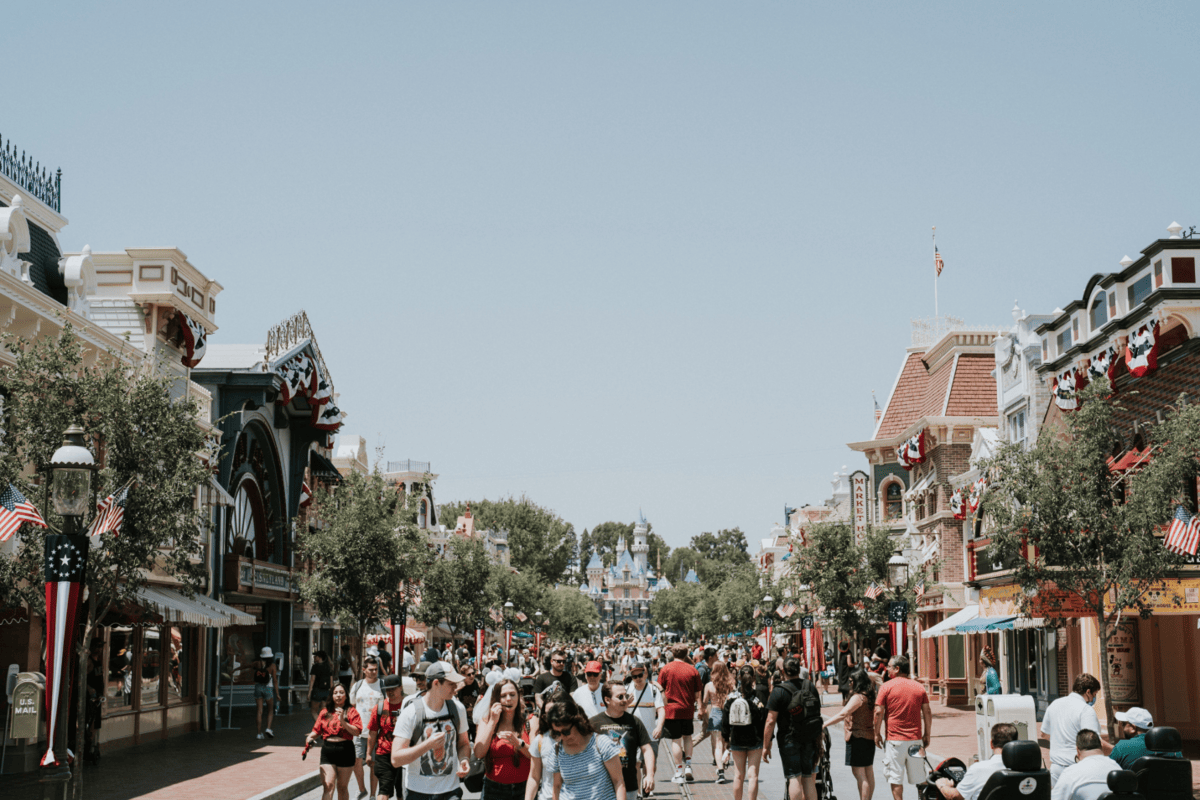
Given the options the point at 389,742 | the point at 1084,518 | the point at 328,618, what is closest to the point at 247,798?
the point at 389,742

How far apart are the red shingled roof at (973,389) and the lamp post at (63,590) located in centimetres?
3397

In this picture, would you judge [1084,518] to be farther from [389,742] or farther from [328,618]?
[328,618]

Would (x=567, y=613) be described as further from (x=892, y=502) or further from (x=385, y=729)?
(x=385, y=729)

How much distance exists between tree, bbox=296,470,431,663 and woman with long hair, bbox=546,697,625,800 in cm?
2390

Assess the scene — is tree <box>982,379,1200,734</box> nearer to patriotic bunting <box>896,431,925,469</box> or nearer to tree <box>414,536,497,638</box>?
patriotic bunting <box>896,431,925,469</box>

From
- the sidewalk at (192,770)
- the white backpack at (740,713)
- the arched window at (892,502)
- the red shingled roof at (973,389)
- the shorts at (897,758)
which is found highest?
the red shingled roof at (973,389)

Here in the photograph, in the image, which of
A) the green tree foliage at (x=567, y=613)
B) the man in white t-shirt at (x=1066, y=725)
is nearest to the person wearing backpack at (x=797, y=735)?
the man in white t-shirt at (x=1066, y=725)

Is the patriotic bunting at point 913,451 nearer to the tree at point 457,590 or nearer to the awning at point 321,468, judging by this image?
the tree at point 457,590

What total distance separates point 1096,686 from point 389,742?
6.55 metres

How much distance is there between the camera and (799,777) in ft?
39.8

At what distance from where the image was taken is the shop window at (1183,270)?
818 inches

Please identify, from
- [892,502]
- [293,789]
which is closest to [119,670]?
[293,789]

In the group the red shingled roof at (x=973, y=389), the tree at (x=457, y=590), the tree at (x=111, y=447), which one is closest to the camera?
the tree at (x=111, y=447)

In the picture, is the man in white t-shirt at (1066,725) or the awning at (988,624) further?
the awning at (988,624)
